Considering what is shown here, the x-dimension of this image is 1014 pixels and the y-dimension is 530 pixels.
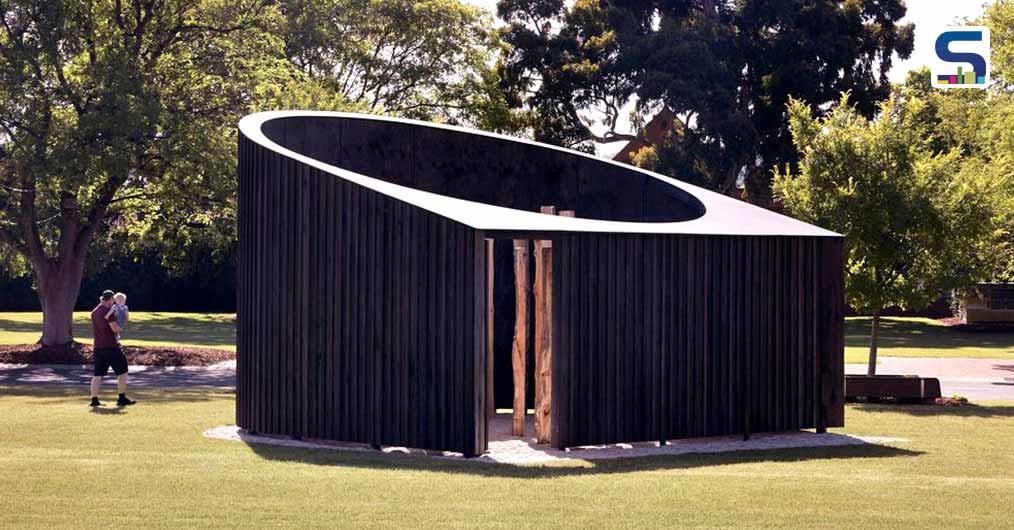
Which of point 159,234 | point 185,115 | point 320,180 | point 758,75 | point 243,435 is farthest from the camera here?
point 758,75

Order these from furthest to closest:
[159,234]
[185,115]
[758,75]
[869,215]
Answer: [758,75]
[159,234]
[185,115]
[869,215]

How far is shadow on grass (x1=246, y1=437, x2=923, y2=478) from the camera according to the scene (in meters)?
13.3

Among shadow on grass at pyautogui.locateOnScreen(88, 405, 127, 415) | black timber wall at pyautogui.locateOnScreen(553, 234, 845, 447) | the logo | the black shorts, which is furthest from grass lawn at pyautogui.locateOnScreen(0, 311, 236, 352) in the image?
the logo

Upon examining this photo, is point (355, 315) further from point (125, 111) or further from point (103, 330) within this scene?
point (125, 111)

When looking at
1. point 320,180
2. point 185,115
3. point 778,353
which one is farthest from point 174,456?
point 185,115

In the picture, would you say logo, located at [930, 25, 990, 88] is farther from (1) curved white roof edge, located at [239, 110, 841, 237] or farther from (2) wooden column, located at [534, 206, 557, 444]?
(2) wooden column, located at [534, 206, 557, 444]

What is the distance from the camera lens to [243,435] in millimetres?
16094

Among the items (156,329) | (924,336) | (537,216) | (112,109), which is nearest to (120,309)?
(537,216)

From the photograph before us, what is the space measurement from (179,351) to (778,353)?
18.8 metres

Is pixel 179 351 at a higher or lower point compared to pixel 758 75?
lower

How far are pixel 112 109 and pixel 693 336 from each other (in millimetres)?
17446

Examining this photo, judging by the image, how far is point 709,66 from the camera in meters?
50.4

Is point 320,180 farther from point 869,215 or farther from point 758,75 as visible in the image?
point 758,75

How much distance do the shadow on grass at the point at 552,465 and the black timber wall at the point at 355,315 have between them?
0.49 meters
